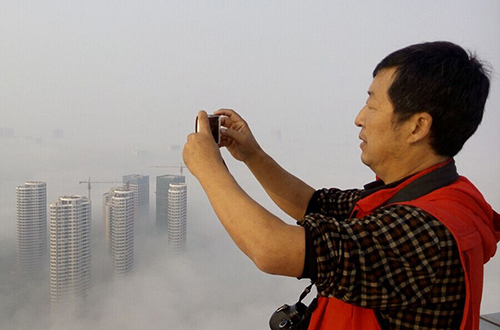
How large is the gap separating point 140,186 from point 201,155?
1.06 metres

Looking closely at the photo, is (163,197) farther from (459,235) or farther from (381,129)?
(459,235)

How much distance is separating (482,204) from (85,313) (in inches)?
56.2

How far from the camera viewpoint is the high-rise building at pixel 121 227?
5.60ft

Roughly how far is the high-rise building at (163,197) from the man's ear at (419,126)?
1180 millimetres

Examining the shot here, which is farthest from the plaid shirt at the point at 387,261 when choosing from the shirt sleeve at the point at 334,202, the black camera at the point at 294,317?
the shirt sleeve at the point at 334,202

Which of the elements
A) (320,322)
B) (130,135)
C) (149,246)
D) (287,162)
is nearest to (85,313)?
(149,246)

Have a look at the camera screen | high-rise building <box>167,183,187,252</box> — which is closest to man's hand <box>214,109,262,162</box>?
the camera screen

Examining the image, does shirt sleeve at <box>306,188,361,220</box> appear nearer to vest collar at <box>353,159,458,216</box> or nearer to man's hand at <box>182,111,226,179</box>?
vest collar at <box>353,159,458,216</box>

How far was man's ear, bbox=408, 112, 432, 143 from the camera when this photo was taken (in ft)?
2.50

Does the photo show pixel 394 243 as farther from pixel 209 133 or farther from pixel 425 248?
pixel 209 133

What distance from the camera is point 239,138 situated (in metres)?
1.08

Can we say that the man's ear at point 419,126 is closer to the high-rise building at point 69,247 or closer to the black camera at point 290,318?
the black camera at point 290,318

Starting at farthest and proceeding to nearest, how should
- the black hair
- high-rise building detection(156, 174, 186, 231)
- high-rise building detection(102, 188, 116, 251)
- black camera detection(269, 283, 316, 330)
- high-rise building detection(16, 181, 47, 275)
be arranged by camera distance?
1. high-rise building detection(156, 174, 186, 231)
2. high-rise building detection(102, 188, 116, 251)
3. high-rise building detection(16, 181, 47, 275)
4. black camera detection(269, 283, 316, 330)
5. the black hair

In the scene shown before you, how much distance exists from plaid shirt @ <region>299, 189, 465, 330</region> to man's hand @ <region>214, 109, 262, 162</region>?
1.47 ft
